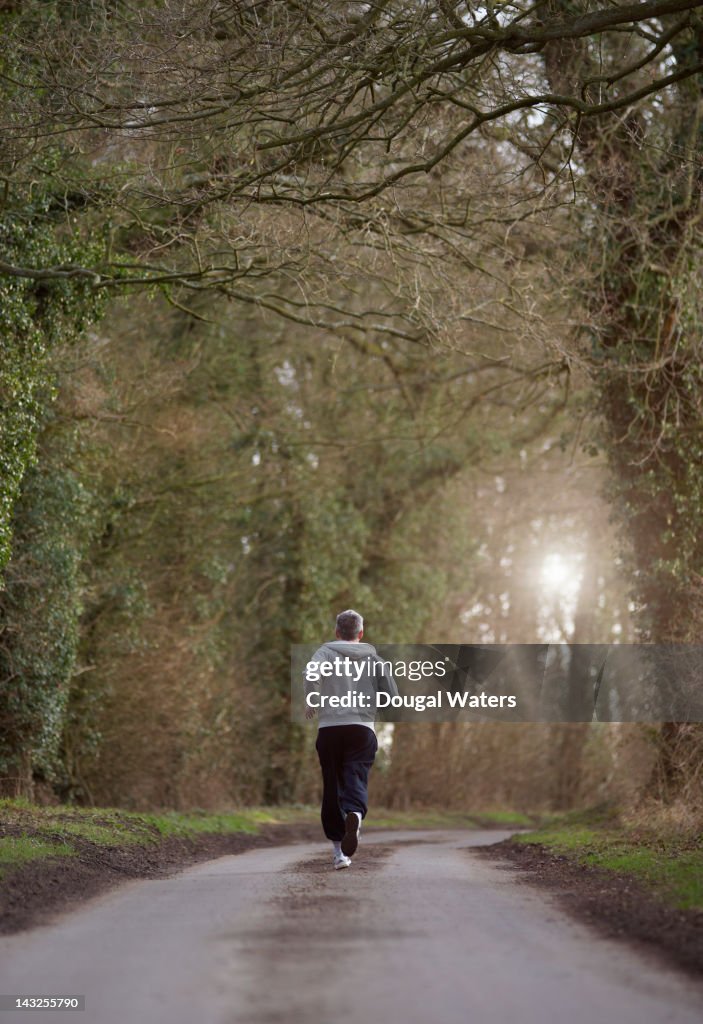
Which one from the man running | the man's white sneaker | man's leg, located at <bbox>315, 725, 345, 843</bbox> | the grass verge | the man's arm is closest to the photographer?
the grass verge

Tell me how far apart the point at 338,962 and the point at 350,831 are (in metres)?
4.79

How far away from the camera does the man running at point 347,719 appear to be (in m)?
10.7

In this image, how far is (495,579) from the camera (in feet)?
114

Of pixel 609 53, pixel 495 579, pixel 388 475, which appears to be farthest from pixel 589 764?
pixel 609 53

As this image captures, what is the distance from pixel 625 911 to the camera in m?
7.88

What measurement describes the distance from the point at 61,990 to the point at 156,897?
3358 millimetres

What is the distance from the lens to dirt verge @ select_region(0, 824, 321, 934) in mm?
8156

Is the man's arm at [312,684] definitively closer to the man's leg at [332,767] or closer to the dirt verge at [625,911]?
the man's leg at [332,767]

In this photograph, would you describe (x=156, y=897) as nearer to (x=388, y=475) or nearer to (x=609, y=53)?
(x=609, y=53)

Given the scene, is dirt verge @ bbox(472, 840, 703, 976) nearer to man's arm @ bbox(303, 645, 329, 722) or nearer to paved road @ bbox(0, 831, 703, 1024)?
paved road @ bbox(0, 831, 703, 1024)

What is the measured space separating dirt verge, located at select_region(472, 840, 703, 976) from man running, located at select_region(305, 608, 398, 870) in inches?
66.0

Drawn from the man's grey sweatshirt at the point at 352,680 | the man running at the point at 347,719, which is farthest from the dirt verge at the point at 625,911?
the man's grey sweatshirt at the point at 352,680

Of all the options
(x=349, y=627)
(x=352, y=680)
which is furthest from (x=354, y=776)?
(x=349, y=627)

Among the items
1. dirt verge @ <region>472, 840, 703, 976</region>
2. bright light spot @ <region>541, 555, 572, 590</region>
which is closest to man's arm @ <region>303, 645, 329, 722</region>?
dirt verge @ <region>472, 840, 703, 976</region>
